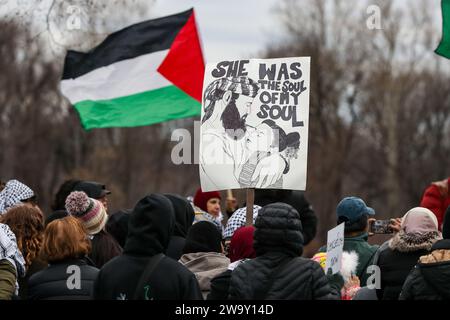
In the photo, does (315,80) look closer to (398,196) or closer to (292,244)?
(398,196)

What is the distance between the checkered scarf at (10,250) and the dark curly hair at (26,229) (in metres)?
0.33

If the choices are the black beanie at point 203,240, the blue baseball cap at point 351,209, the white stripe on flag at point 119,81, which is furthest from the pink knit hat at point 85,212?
the white stripe on flag at point 119,81

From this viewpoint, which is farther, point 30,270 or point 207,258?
point 30,270

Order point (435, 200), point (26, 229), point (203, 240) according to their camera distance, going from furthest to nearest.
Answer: point (435, 200), point (26, 229), point (203, 240)

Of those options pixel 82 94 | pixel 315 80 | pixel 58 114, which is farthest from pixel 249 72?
pixel 58 114

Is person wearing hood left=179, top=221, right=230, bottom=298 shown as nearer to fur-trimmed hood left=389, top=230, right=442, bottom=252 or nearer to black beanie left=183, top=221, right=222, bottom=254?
black beanie left=183, top=221, right=222, bottom=254

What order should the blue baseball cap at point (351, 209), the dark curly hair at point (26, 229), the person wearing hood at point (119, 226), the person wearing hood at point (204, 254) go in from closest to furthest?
the person wearing hood at point (204, 254)
the blue baseball cap at point (351, 209)
the dark curly hair at point (26, 229)
the person wearing hood at point (119, 226)

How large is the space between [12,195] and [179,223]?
187cm

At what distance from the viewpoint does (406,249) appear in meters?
7.60

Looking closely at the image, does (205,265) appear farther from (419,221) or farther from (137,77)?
(137,77)

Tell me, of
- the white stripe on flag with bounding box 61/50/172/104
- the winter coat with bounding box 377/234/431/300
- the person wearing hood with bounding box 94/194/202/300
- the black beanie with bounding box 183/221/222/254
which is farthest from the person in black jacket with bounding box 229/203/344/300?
the white stripe on flag with bounding box 61/50/172/104

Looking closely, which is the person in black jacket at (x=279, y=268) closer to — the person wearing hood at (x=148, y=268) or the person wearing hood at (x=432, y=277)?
the person wearing hood at (x=148, y=268)

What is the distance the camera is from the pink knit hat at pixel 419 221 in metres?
7.50

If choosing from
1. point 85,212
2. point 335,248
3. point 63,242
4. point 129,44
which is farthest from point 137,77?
point 335,248
